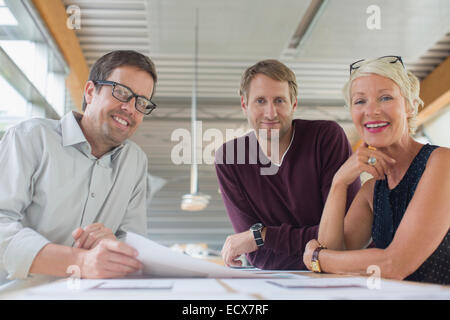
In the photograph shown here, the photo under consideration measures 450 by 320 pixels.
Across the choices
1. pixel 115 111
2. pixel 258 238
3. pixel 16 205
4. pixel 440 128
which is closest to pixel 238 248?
pixel 258 238

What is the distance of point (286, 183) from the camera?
1686 millimetres

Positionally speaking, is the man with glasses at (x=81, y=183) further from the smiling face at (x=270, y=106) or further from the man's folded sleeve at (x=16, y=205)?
the smiling face at (x=270, y=106)

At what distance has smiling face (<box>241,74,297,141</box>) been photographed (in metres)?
1.71

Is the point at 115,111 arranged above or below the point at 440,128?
below

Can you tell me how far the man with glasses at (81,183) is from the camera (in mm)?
998

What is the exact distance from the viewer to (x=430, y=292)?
0.59 metres

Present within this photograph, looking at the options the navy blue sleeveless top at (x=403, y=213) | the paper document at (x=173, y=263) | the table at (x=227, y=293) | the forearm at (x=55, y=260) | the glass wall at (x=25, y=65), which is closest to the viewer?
the table at (x=227, y=293)

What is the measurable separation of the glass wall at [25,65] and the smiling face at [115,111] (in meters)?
2.30

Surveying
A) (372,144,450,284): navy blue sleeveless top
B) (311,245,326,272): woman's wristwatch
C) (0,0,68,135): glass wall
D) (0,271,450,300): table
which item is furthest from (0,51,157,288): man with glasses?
(0,0,68,135): glass wall

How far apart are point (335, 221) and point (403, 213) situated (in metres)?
0.21

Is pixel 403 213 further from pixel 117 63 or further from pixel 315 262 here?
pixel 117 63

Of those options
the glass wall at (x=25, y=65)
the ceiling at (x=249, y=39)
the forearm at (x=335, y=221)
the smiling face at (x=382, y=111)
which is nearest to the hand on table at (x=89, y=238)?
the forearm at (x=335, y=221)
